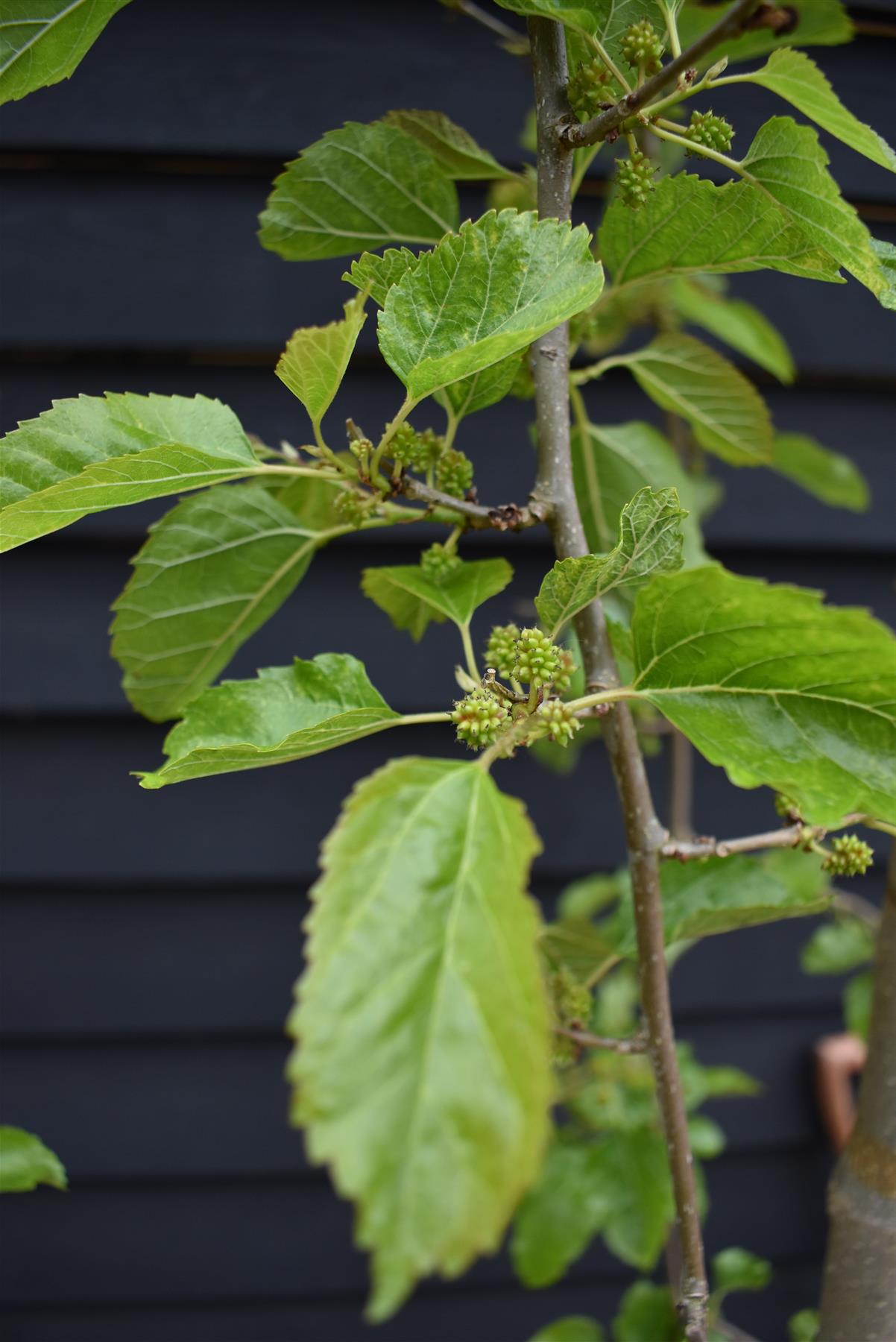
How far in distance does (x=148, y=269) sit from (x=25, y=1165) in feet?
2.80

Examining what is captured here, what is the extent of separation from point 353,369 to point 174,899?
2.29 feet

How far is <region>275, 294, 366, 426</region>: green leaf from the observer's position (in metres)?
0.39

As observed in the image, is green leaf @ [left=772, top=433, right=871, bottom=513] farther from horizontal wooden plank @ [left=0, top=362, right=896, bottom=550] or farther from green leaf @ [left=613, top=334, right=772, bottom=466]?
green leaf @ [left=613, top=334, right=772, bottom=466]

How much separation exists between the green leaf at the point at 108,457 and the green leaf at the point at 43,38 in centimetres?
16

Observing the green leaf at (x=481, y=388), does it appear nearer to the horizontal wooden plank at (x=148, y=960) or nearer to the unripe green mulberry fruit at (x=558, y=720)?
the unripe green mulberry fruit at (x=558, y=720)

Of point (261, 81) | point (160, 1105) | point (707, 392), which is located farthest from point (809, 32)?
point (160, 1105)

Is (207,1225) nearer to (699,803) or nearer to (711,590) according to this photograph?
(699,803)

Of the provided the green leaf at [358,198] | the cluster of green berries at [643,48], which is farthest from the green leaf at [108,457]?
the cluster of green berries at [643,48]

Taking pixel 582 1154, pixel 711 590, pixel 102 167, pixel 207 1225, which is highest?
pixel 102 167

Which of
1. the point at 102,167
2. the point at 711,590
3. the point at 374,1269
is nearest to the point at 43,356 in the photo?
the point at 102,167

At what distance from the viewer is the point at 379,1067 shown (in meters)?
0.25

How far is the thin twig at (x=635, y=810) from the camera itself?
1.50ft

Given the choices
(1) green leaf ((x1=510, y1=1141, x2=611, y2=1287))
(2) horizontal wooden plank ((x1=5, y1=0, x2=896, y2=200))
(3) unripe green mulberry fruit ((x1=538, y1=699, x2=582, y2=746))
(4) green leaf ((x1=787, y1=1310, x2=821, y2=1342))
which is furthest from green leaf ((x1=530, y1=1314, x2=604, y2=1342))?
(2) horizontal wooden plank ((x1=5, y1=0, x2=896, y2=200))

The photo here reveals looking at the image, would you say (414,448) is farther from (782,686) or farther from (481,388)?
(782,686)
